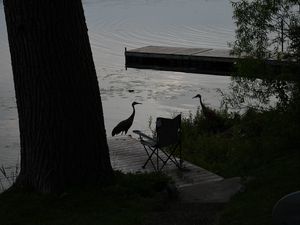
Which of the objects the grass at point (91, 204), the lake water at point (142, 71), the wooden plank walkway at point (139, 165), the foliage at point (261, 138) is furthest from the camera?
the lake water at point (142, 71)

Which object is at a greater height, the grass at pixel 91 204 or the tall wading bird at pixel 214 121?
the grass at pixel 91 204

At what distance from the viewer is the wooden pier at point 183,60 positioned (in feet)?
80.6

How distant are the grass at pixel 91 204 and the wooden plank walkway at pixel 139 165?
0.85 m

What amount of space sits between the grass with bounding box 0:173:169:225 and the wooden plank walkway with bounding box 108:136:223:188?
33.3 inches

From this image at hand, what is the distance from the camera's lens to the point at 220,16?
135ft

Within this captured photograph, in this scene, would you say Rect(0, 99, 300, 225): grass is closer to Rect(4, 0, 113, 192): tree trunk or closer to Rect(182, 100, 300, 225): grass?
Rect(182, 100, 300, 225): grass

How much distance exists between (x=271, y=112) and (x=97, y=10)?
43.9 metres

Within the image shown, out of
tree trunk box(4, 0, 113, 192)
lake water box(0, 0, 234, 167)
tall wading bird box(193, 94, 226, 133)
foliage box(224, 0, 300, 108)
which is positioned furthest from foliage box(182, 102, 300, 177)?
lake water box(0, 0, 234, 167)

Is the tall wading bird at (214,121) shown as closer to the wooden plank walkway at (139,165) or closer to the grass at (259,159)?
the grass at (259,159)

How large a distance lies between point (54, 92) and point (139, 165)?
348cm

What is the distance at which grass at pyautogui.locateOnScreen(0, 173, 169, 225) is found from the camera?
607 cm

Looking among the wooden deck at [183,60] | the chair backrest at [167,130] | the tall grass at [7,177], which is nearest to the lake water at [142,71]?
the wooden deck at [183,60]

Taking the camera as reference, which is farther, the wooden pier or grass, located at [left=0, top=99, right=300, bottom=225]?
the wooden pier

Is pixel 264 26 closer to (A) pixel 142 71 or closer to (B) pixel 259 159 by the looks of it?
(B) pixel 259 159
